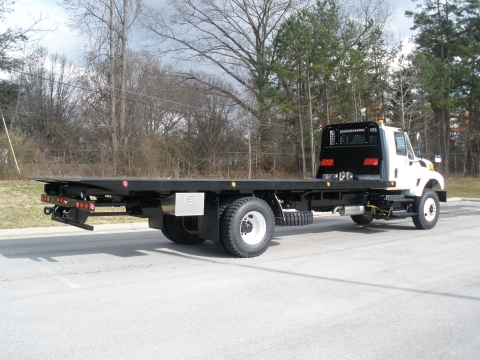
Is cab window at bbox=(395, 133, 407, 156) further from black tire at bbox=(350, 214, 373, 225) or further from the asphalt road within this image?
the asphalt road

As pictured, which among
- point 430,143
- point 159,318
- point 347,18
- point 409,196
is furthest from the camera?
point 430,143

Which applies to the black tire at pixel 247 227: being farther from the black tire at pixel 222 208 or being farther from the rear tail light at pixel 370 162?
the rear tail light at pixel 370 162

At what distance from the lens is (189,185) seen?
7773mm

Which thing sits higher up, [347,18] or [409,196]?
[347,18]

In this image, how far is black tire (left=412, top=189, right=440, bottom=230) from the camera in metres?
12.4

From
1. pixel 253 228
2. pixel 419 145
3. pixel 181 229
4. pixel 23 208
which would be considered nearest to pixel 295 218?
pixel 253 228

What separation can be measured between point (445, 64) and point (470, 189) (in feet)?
51.7

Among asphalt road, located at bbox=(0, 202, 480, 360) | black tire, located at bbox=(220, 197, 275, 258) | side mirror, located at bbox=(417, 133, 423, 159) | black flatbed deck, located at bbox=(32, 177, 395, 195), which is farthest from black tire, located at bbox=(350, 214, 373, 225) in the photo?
black tire, located at bbox=(220, 197, 275, 258)

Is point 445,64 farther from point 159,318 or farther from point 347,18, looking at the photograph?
point 159,318

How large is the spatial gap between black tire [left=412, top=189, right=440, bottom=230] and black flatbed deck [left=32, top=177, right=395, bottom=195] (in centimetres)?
319

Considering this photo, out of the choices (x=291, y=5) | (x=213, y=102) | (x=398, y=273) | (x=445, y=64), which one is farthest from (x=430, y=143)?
(x=398, y=273)

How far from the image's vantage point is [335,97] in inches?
1328

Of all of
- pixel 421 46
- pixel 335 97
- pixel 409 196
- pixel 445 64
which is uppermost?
pixel 421 46

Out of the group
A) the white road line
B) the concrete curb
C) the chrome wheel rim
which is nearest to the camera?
the white road line
